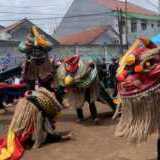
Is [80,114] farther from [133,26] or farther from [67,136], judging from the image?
[133,26]

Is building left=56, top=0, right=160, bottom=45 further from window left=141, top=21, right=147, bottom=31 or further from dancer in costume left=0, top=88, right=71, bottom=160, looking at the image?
dancer in costume left=0, top=88, right=71, bottom=160

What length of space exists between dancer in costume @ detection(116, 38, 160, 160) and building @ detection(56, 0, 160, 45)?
118 ft

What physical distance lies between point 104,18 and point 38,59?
119ft

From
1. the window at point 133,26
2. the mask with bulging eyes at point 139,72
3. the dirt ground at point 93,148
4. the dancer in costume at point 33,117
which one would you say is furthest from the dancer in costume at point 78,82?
the window at point 133,26

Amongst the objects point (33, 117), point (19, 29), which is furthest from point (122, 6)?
point (33, 117)

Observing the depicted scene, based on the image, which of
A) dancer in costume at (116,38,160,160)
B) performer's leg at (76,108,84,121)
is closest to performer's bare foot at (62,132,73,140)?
performer's leg at (76,108,84,121)

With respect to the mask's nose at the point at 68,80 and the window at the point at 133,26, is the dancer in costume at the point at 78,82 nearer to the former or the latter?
the mask's nose at the point at 68,80

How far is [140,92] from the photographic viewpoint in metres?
5.62

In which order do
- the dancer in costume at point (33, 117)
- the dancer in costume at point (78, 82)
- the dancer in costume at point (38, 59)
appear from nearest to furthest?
the dancer in costume at point (33, 117) < the dancer in costume at point (78, 82) < the dancer in costume at point (38, 59)

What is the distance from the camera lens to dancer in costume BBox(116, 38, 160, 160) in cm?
561

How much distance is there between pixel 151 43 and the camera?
5875mm

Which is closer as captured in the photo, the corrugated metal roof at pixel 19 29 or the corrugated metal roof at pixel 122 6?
the corrugated metal roof at pixel 19 29

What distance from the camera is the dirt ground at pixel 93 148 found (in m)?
6.89

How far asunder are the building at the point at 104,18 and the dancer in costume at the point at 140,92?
36.0m
